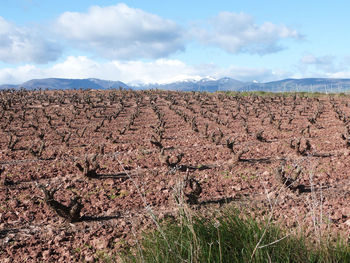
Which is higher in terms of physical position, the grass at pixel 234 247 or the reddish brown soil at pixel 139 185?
the grass at pixel 234 247

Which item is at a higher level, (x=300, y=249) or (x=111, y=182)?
(x=300, y=249)

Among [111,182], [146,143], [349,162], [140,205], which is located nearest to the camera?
[140,205]

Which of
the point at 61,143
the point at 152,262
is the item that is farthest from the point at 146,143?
the point at 152,262

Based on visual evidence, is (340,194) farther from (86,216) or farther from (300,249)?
(86,216)

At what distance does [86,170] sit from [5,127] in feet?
39.4

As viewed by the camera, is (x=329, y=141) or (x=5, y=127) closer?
(x=329, y=141)

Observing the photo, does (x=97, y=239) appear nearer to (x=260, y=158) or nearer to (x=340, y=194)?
(x=340, y=194)

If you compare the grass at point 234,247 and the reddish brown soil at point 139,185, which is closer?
the grass at point 234,247

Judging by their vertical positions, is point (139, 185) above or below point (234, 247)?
below

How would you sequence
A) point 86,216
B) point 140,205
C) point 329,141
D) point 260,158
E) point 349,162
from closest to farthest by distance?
point 86,216 < point 140,205 < point 349,162 < point 260,158 < point 329,141

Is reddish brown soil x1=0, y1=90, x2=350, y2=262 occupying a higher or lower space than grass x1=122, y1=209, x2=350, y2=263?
lower

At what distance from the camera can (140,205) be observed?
6.69 meters

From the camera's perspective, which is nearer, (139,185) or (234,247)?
(234,247)

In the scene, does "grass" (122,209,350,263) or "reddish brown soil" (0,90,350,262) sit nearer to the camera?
"grass" (122,209,350,263)
